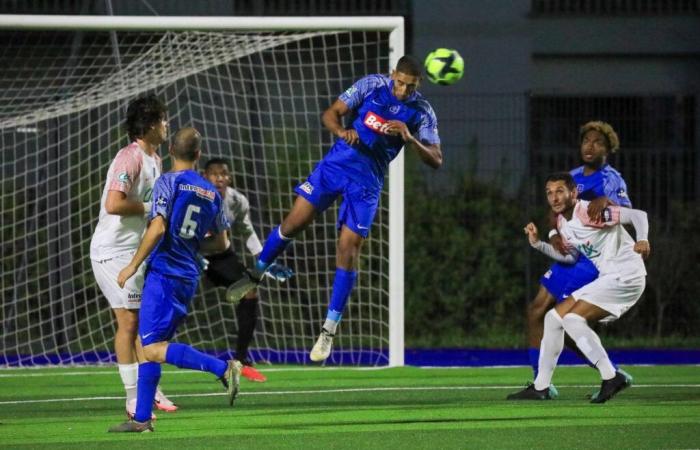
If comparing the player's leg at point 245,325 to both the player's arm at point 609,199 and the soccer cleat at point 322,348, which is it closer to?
the soccer cleat at point 322,348

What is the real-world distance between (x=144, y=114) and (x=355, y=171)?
65.0 inches

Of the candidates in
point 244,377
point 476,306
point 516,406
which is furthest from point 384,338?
point 516,406

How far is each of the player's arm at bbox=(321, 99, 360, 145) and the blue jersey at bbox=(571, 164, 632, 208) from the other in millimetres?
1912

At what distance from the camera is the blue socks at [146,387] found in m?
7.34

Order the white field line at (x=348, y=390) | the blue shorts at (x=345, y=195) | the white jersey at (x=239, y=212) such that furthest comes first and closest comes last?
the white jersey at (x=239, y=212) < the white field line at (x=348, y=390) < the blue shorts at (x=345, y=195)

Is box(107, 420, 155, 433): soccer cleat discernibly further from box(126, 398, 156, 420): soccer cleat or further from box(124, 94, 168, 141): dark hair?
box(124, 94, 168, 141): dark hair

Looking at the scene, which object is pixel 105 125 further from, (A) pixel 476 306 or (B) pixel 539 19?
(B) pixel 539 19

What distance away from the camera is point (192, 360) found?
23.9 ft

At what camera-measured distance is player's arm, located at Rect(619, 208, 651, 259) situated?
8.87 meters

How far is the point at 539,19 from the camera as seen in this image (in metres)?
19.8

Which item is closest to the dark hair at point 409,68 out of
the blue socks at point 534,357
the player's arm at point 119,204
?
the player's arm at point 119,204

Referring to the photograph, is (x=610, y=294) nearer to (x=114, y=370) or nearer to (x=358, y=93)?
(x=358, y=93)

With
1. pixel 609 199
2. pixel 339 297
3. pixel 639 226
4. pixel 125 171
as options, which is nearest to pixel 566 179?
pixel 609 199

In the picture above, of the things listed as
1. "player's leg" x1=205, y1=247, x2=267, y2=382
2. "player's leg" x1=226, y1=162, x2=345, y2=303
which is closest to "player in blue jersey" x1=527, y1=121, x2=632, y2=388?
"player's leg" x1=226, y1=162, x2=345, y2=303
